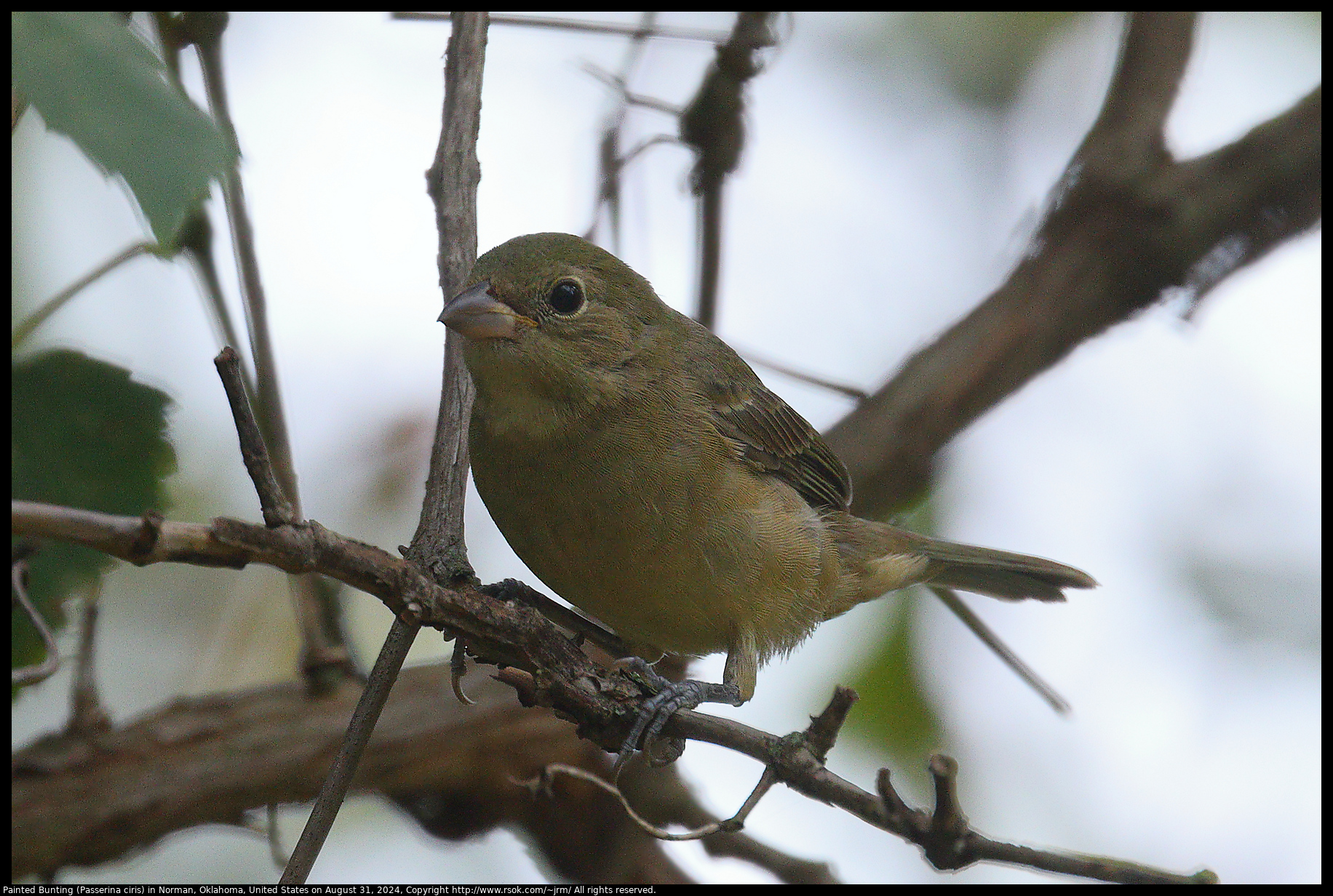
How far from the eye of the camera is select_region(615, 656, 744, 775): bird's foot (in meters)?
2.82

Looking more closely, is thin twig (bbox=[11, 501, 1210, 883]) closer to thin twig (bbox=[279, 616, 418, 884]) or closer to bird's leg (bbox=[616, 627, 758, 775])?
bird's leg (bbox=[616, 627, 758, 775])

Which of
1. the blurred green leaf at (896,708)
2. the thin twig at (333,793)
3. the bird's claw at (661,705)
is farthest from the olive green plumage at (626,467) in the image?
the thin twig at (333,793)

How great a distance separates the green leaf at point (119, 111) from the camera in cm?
213

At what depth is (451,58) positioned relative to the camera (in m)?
3.44

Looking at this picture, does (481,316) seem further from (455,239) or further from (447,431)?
(447,431)

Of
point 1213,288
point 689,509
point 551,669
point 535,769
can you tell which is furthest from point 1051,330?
point 551,669

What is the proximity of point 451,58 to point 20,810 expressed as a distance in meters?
2.93

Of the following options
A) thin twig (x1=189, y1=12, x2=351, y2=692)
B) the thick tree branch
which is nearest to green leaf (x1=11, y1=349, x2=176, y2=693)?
thin twig (x1=189, y1=12, x2=351, y2=692)

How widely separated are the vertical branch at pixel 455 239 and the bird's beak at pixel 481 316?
0.21ft

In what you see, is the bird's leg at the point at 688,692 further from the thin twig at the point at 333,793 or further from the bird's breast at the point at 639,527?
the thin twig at the point at 333,793

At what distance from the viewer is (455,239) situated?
334cm

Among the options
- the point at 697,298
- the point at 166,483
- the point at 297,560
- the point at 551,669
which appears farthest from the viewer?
the point at 697,298

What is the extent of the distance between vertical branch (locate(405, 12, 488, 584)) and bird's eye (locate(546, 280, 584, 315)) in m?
0.44

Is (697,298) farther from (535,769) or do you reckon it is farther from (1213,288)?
(1213,288)
